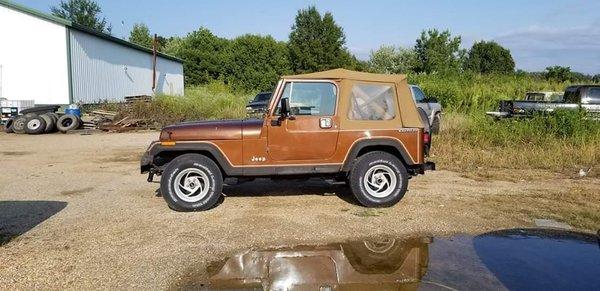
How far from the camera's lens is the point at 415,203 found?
Result: 23.5 feet

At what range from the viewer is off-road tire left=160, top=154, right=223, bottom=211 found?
261 inches

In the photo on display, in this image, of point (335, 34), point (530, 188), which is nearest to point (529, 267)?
point (530, 188)

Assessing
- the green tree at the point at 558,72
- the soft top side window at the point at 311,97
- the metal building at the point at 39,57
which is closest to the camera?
the soft top side window at the point at 311,97

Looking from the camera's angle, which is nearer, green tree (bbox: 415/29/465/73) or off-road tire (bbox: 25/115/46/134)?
off-road tire (bbox: 25/115/46/134)

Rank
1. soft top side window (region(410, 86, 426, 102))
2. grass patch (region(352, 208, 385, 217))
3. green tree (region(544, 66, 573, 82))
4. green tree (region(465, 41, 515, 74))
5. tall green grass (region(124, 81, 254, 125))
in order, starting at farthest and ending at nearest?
green tree (region(465, 41, 515, 74))
green tree (region(544, 66, 573, 82))
tall green grass (region(124, 81, 254, 125))
soft top side window (region(410, 86, 426, 102))
grass patch (region(352, 208, 385, 217))

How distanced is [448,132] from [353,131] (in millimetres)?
8558

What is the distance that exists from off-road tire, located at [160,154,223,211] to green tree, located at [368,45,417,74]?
5326cm

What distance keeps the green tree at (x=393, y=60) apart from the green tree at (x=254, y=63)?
40.3ft

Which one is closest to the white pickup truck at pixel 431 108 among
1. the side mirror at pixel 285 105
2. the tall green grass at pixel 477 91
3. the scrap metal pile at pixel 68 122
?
the tall green grass at pixel 477 91

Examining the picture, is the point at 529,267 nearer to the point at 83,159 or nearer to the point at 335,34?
the point at 83,159

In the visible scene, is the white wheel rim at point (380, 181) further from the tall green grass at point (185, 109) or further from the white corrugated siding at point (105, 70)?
the white corrugated siding at point (105, 70)

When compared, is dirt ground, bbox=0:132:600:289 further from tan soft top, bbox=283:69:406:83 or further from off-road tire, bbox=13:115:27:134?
off-road tire, bbox=13:115:27:134

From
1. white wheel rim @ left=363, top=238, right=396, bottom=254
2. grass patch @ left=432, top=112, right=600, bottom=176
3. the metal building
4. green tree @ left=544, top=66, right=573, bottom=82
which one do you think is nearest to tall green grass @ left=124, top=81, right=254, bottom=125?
the metal building

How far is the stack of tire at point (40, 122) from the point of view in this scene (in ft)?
62.4
